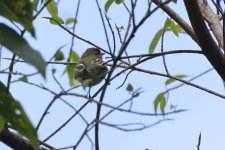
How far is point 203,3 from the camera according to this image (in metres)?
2.00

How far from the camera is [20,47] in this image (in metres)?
0.63

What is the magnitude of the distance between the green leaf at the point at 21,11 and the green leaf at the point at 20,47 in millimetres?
28

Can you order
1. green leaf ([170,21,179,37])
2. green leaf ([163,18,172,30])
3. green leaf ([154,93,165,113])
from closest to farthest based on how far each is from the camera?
green leaf ([154,93,165,113])
green leaf ([163,18,172,30])
green leaf ([170,21,179,37])

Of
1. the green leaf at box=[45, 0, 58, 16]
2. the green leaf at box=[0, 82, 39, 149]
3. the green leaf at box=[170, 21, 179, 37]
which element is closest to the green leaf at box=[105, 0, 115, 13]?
the green leaf at box=[45, 0, 58, 16]

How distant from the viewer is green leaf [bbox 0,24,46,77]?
0.59 meters

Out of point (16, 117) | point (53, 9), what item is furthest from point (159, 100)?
point (16, 117)

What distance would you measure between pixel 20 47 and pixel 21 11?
0.16 feet

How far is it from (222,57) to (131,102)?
476 millimetres

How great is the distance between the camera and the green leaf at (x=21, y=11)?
0.61 metres

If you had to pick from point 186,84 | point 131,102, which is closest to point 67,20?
point 186,84

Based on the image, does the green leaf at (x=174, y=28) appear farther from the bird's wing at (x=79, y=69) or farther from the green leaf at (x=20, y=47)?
the green leaf at (x=20, y=47)

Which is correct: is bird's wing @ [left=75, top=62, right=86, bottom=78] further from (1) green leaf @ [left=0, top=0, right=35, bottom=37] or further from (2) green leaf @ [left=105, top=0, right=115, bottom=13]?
(1) green leaf @ [left=0, top=0, right=35, bottom=37]

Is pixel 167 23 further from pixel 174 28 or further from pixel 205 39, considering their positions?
pixel 205 39

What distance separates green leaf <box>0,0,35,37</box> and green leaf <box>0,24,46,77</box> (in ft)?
0.09
